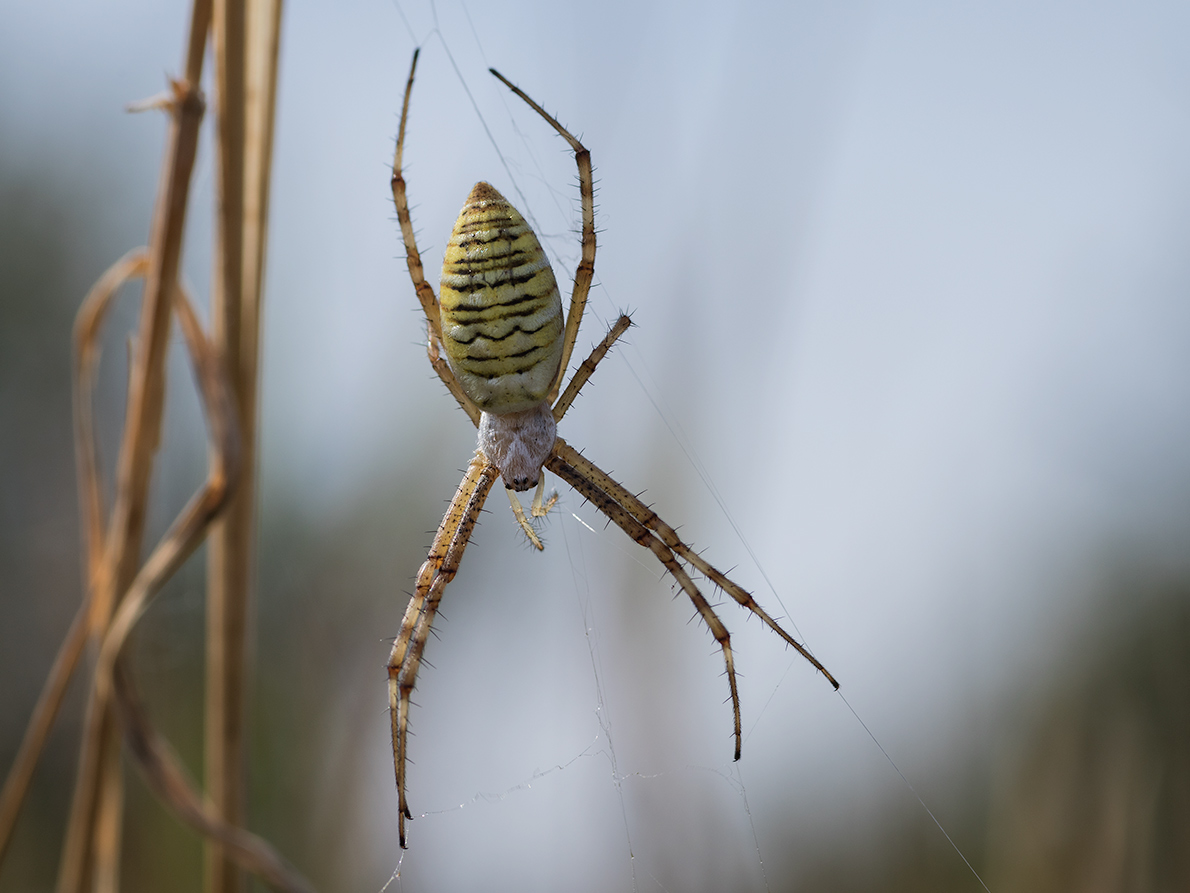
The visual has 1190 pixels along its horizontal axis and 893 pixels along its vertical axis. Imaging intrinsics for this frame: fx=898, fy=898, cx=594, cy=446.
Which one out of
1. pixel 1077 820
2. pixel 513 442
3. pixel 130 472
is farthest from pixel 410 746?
pixel 1077 820

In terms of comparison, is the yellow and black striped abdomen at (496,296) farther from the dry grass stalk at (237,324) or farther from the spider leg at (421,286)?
the dry grass stalk at (237,324)

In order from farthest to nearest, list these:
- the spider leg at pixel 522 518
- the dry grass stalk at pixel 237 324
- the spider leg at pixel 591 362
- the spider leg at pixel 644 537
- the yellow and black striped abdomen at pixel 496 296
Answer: the spider leg at pixel 522 518 < the spider leg at pixel 644 537 < the spider leg at pixel 591 362 < the yellow and black striped abdomen at pixel 496 296 < the dry grass stalk at pixel 237 324

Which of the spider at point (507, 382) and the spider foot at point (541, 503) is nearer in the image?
the spider at point (507, 382)

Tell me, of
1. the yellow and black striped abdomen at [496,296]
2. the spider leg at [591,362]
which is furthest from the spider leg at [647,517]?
the yellow and black striped abdomen at [496,296]

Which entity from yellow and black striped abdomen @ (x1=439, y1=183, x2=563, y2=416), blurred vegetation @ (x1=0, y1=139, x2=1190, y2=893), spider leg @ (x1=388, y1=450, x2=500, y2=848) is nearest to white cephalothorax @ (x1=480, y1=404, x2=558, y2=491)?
spider leg @ (x1=388, y1=450, x2=500, y2=848)

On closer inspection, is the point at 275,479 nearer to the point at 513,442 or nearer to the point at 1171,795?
the point at 513,442

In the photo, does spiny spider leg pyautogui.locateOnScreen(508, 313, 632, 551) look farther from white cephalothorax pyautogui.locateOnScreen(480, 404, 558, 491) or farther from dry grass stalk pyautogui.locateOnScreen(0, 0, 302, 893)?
dry grass stalk pyautogui.locateOnScreen(0, 0, 302, 893)

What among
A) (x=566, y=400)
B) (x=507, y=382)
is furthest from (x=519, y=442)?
(x=507, y=382)
